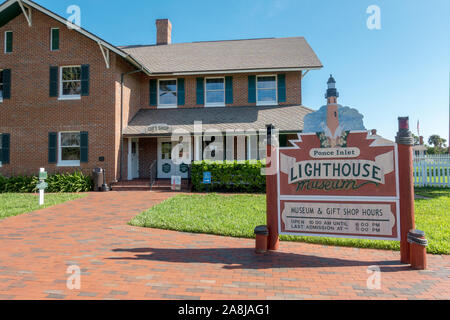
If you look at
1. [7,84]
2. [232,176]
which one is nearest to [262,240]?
[232,176]

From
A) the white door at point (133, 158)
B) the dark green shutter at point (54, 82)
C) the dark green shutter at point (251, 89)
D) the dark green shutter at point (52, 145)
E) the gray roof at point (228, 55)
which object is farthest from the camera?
the dark green shutter at point (251, 89)

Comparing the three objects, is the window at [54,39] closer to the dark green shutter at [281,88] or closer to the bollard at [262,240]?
the dark green shutter at [281,88]

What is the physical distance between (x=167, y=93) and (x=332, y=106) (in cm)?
1281

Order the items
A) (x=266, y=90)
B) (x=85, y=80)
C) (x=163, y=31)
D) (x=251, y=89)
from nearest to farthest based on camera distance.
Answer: (x=85, y=80) → (x=251, y=89) → (x=266, y=90) → (x=163, y=31)

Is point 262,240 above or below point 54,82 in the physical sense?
below

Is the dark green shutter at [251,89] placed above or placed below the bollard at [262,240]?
above

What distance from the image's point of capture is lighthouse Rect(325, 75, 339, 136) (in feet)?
16.9

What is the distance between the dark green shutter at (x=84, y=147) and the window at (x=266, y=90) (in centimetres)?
890

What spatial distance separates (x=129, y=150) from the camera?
49.3ft

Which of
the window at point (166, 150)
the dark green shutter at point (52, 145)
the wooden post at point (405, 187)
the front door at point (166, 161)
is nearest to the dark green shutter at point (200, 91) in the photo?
the front door at point (166, 161)

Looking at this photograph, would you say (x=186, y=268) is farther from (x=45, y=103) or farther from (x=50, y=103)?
(x=45, y=103)

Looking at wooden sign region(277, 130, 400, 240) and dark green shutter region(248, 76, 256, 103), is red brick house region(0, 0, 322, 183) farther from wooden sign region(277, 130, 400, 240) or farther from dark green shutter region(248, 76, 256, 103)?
wooden sign region(277, 130, 400, 240)

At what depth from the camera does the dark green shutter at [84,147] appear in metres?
14.1

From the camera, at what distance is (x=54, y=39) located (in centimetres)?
1474
